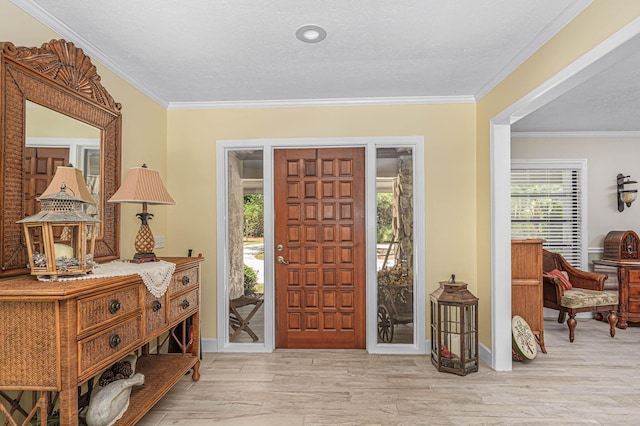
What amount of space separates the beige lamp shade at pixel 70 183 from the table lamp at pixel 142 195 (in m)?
0.20

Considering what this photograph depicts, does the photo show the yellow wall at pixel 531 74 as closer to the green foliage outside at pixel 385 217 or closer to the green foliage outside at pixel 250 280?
the green foliage outside at pixel 385 217

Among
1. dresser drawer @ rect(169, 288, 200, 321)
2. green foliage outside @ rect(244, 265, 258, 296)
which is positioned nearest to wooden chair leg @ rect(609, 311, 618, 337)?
green foliage outside @ rect(244, 265, 258, 296)

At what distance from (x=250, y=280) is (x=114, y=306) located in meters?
1.99

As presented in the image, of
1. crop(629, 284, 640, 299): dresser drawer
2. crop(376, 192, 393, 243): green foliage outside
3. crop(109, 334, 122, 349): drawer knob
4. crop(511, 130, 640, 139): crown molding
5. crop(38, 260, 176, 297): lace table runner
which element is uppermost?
crop(511, 130, 640, 139): crown molding

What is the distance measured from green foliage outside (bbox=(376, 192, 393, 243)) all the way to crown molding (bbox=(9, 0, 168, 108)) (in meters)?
2.39

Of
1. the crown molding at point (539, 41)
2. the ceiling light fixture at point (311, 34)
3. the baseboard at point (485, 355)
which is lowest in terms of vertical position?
the baseboard at point (485, 355)

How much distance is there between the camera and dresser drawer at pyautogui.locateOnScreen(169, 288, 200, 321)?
2.64 m

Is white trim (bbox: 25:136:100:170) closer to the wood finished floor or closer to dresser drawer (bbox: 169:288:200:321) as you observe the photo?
dresser drawer (bbox: 169:288:200:321)

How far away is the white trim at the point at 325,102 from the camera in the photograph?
3686 mm

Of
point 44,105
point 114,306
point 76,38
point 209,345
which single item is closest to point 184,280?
point 114,306

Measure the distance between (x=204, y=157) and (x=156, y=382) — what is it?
7.04 ft

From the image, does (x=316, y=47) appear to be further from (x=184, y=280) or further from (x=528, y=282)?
(x=528, y=282)

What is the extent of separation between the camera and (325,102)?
374 centimetres

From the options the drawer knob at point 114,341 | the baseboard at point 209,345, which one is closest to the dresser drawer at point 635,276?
the baseboard at point 209,345
